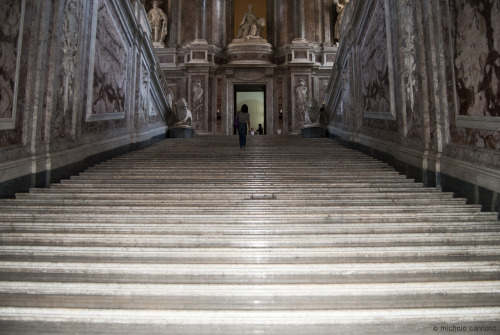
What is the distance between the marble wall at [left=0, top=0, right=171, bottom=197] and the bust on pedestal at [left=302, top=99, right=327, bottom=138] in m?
4.34

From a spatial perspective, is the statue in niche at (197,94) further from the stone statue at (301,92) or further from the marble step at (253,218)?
the marble step at (253,218)

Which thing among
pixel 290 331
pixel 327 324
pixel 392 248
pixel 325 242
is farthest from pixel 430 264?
pixel 290 331

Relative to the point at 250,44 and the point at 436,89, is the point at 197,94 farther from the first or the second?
the point at 436,89

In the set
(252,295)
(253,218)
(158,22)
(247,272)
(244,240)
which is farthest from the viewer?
(158,22)

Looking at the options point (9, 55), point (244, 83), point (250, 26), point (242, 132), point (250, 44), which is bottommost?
point (242, 132)

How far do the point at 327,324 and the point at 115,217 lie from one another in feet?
6.30

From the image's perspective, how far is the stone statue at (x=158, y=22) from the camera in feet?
43.7

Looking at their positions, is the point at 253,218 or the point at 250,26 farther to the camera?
the point at 250,26

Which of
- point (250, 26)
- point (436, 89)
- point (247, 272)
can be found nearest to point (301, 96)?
point (250, 26)

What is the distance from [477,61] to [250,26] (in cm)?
1159

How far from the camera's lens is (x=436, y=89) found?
12.1ft

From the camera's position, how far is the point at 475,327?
5.57 feet

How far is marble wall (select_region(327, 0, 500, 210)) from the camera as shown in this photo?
2.87 meters

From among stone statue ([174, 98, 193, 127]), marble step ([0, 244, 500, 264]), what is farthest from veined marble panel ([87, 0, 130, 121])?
marble step ([0, 244, 500, 264])
